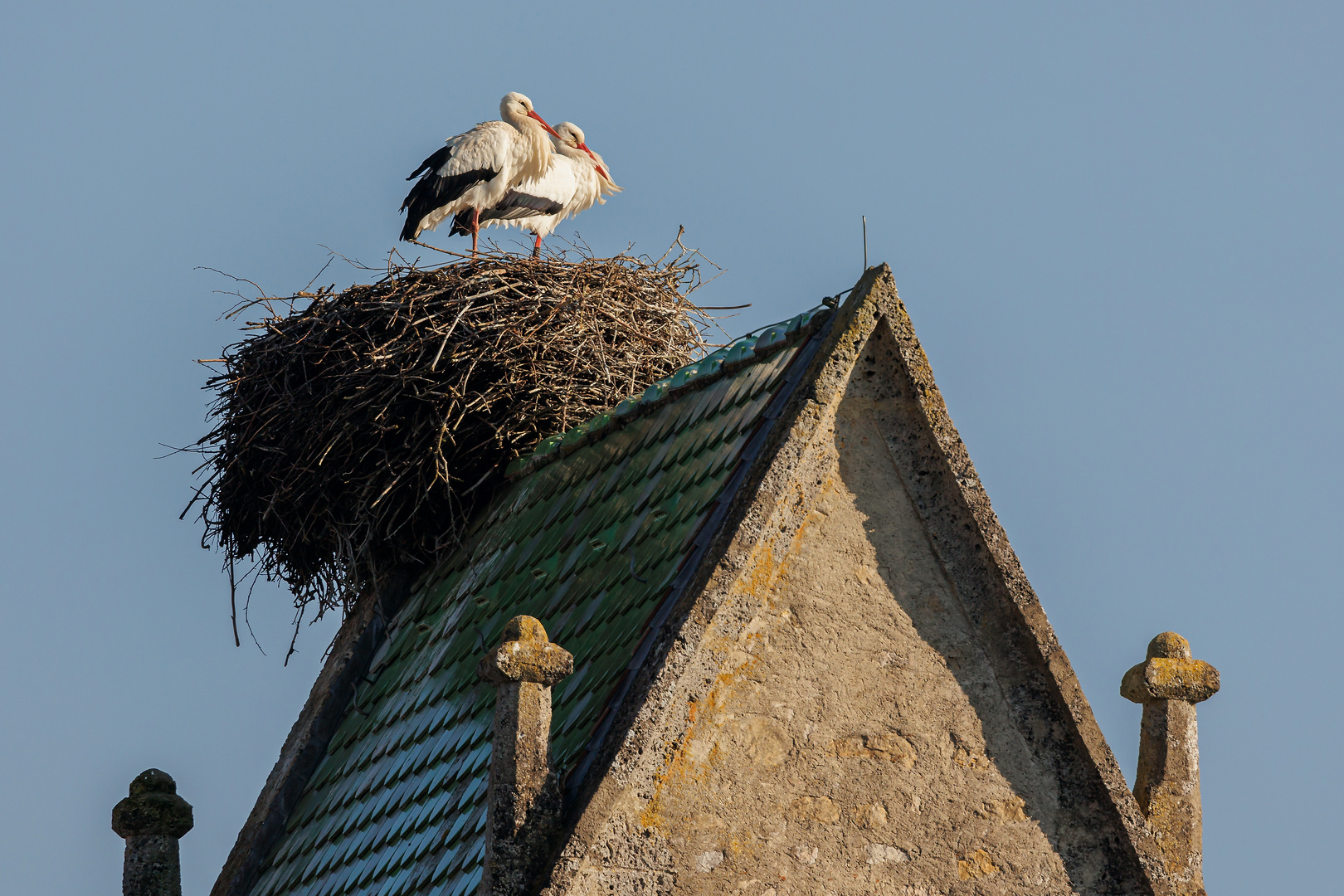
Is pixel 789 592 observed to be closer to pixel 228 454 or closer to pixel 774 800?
pixel 774 800

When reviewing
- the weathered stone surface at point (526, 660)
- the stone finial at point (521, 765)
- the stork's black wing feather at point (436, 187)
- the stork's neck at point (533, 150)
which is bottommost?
the stone finial at point (521, 765)

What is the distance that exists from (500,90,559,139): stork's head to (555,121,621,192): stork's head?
3.1 inches

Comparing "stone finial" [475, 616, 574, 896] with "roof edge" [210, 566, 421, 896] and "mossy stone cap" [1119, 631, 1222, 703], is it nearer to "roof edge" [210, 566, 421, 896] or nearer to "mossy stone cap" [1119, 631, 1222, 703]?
"mossy stone cap" [1119, 631, 1222, 703]

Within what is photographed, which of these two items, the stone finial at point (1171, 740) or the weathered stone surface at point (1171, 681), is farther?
the weathered stone surface at point (1171, 681)

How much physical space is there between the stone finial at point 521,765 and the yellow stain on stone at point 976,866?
4.76 feet

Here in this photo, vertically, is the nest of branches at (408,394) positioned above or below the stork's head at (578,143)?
below

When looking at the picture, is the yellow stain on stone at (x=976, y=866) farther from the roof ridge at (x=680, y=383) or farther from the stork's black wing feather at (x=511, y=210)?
the stork's black wing feather at (x=511, y=210)

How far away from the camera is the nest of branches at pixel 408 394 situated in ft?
32.8

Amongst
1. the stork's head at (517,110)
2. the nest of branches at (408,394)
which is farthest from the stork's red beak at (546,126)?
the nest of branches at (408,394)

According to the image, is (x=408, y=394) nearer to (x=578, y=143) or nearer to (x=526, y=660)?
(x=526, y=660)

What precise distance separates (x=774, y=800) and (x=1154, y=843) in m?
1.42

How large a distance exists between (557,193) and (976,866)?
38.3 ft

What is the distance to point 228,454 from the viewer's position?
11117mm

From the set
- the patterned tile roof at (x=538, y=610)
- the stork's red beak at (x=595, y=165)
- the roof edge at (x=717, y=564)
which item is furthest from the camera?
the stork's red beak at (x=595, y=165)
